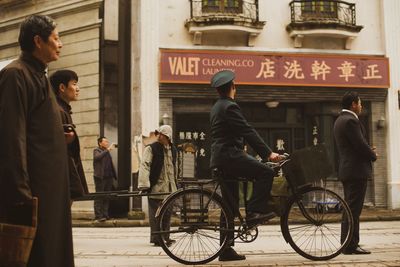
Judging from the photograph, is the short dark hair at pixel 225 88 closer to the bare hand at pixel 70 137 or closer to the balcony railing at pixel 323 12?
the bare hand at pixel 70 137

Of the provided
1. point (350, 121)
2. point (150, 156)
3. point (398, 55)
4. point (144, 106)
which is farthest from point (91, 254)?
point (398, 55)

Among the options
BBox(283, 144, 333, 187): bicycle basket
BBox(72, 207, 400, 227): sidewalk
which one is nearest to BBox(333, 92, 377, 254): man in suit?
BBox(283, 144, 333, 187): bicycle basket

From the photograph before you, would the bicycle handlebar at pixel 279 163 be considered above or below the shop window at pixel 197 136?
below

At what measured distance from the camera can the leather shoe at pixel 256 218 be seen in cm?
612

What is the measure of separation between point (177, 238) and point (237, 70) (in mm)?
10638

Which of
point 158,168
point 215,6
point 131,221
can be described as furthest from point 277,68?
point 158,168

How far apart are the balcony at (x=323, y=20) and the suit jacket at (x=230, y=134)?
10768 millimetres

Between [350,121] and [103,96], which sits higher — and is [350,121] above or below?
below

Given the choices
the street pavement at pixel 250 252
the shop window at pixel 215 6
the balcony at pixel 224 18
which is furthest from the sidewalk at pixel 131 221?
the shop window at pixel 215 6

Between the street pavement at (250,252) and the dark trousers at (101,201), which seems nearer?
the street pavement at (250,252)

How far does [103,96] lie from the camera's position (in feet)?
52.2

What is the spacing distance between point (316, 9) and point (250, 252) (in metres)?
11.1

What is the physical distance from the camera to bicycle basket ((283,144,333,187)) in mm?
6234

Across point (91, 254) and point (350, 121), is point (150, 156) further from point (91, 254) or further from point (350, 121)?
point (350, 121)
